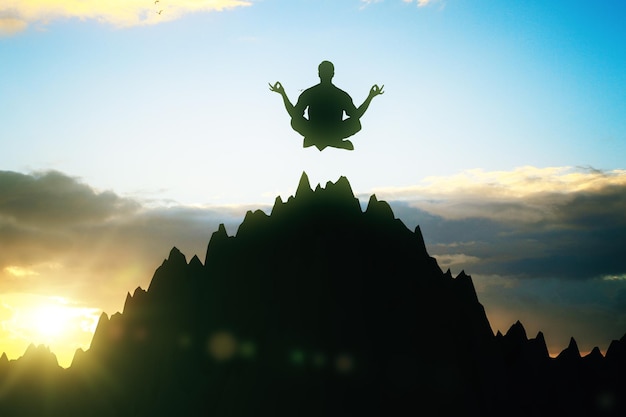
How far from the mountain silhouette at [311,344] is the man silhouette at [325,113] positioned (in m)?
1.46

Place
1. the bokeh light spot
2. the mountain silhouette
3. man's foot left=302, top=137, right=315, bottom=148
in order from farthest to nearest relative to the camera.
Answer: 1. man's foot left=302, top=137, right=315, bottom=148
2. the bokeh light spot
3. the mountain silhouette

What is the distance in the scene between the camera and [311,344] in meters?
19.8

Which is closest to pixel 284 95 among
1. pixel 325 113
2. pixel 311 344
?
pixel 325 113

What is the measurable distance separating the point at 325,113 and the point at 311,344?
7192 mm

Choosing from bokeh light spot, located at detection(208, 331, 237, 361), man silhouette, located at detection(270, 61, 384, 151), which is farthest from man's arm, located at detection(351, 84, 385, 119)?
bokeh light spot, located at detection(208, 331, 237, 361)

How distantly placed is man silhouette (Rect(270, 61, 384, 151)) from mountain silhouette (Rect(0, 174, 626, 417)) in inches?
57.5

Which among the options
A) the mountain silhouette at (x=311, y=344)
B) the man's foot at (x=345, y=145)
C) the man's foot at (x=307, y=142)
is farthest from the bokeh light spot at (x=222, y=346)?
the man's foot at (x=345, y=145)

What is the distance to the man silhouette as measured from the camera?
22.3 meters

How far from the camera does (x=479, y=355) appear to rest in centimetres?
2125

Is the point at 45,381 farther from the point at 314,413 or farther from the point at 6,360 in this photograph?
the point at 314,413

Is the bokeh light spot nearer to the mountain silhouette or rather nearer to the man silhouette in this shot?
the mountain silhouette

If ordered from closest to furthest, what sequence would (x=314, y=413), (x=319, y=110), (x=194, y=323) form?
(x=314, y=413) → (x=194, y=323) → (x=319, y=110)

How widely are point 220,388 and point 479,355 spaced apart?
299 inches

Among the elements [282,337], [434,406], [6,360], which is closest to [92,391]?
[6,360]
